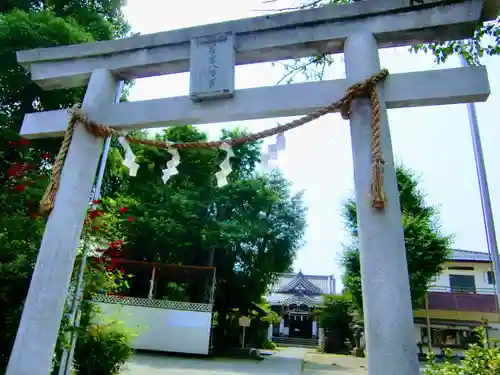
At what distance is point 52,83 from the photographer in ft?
10.7

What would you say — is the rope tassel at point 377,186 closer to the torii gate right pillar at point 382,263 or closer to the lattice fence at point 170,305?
the torii gate right pillar at point 382,263

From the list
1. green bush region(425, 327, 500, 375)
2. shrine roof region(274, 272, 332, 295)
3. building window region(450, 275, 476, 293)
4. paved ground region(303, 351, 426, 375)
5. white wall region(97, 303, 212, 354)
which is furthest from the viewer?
shrine roof region(274, 272, 332, 295)

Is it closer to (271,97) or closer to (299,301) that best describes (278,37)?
(271,97)

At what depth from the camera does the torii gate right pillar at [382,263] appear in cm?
196

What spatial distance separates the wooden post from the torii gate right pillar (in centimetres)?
192

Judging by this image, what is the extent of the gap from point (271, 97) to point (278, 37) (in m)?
0.47

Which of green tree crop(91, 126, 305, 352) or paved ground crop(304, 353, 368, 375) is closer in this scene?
paved ground crop(304, 353, 368, 375)

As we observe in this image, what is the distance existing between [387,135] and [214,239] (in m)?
12.2

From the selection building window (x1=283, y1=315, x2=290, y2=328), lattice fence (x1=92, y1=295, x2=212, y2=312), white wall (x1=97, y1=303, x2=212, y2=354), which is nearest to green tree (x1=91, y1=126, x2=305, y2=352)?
lattice fence (x1=92, y1=295, x2=212, y2=312)

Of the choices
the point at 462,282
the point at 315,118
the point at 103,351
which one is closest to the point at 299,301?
the point at 462,282

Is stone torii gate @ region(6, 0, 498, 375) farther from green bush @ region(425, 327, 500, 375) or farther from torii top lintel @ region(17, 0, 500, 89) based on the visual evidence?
green bush @ region(425, 327, 500, 375)

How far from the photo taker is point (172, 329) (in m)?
13.0

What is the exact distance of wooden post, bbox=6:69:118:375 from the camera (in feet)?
7.88

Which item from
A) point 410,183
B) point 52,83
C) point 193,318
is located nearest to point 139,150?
point 193,318
